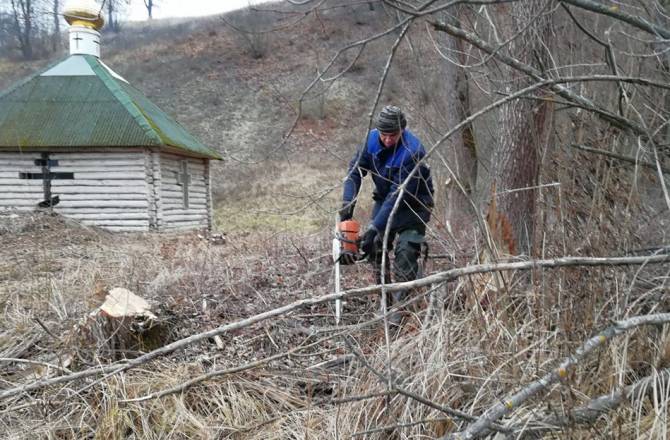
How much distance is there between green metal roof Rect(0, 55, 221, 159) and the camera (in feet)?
39.9

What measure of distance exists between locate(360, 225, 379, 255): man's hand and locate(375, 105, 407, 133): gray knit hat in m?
0.77

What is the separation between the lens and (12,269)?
6.41m

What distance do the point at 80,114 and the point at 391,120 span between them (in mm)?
11426

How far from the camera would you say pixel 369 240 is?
399 centimetres

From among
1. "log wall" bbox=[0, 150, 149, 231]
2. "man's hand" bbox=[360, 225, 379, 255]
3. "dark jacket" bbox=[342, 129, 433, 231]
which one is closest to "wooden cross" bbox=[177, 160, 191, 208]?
"log wall" bbox=[0, 150, 149, 231]

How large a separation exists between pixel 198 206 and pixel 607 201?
46.4 feet

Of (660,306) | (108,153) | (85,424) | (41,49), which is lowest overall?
(85,424)

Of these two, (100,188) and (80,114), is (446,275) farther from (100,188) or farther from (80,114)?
(80,114)

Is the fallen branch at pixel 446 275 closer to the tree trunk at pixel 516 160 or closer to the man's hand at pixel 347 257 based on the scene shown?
the man's hand at pixel 347 257

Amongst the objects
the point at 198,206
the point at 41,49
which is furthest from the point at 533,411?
the point at 41,49

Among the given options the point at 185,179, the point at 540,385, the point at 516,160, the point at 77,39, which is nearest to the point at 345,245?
the point at 516,160

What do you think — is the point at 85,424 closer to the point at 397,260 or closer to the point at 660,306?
the point at 397,260

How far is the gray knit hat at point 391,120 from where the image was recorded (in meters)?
3.88

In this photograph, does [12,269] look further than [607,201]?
Yes
